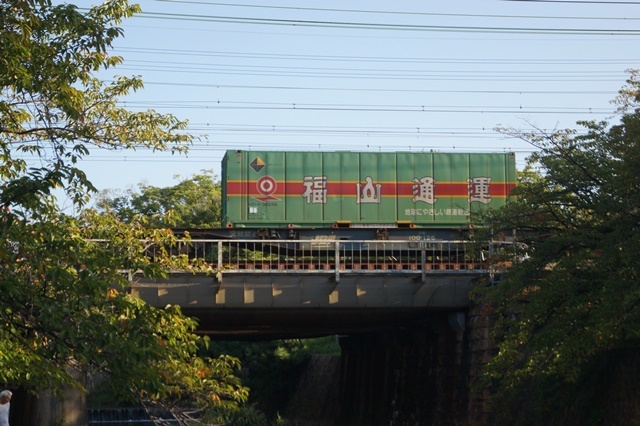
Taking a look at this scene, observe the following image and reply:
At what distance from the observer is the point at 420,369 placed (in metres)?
31.6

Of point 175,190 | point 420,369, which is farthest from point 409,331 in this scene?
point 175,190

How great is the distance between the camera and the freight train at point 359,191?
32344 millimetres

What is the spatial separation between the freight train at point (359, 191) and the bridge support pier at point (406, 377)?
4358 millimetres

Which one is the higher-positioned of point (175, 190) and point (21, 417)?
point (175, 190)

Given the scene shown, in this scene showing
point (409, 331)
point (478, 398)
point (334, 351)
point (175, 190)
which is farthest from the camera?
point (175, 190)

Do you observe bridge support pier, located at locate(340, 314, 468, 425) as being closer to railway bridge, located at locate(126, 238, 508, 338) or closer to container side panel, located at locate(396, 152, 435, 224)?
railway bridge, located at locate(126, 238, 508, 338)

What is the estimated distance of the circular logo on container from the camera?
32.5m

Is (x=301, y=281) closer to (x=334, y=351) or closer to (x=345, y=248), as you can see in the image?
(x=345, y=248)

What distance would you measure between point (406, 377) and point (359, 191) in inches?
287

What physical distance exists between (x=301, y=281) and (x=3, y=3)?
15178 millimetres

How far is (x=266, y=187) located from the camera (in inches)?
1284

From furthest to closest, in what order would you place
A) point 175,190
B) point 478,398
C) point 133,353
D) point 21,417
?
point 175,190 < point 21,417 < point 478,398 < point 133,353

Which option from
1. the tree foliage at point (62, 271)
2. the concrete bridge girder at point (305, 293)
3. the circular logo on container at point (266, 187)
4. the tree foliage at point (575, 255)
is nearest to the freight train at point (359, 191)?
the circular logo on container at point (266, 187)

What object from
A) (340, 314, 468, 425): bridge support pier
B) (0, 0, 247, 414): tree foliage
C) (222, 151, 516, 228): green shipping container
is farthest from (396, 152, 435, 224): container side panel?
(0, 0, 247, 414): tree foliage
